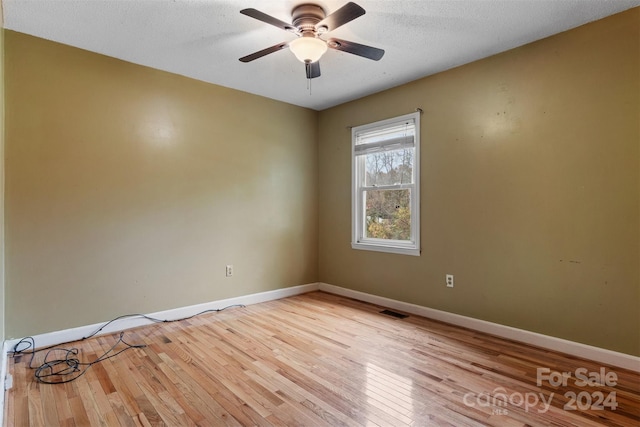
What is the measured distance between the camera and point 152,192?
3.35m

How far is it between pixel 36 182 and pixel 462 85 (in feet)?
12.6

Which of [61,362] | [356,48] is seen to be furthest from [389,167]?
[61,362]

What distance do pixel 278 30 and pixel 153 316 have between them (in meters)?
2.86

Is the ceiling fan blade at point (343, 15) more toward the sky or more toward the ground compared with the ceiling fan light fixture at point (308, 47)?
more toward the sky

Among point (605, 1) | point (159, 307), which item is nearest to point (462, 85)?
point (605, 1)

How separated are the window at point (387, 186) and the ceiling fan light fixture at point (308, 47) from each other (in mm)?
1666

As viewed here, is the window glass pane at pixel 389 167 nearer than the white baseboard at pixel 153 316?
No

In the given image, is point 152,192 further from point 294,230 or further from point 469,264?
point 469,264

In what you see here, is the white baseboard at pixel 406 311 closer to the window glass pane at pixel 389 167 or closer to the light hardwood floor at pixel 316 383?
the light hardwood floor at pixel 316 383

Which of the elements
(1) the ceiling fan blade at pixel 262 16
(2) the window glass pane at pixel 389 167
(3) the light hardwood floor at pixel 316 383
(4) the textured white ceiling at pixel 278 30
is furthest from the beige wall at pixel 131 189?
(1) the ceiling fan blade at pixel 262 16

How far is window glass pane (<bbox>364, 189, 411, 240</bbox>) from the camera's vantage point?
3.82 m

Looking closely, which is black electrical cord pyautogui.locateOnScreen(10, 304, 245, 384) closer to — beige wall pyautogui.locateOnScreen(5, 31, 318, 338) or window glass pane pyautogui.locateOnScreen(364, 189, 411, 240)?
beige wall pyautogui.locateOnScreen(5, 31, 318, 338)

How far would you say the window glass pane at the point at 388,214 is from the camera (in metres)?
3.82

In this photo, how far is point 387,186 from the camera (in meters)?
3.97
